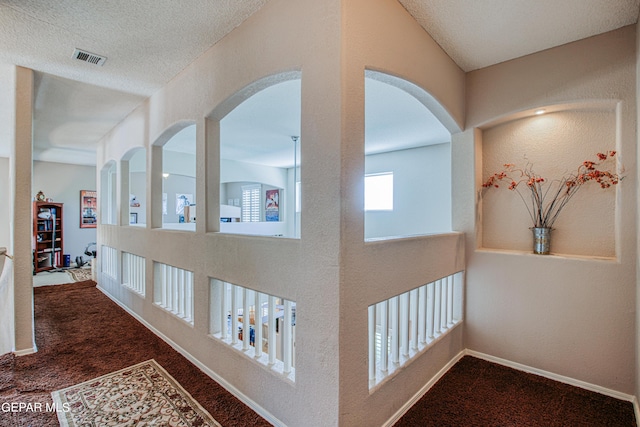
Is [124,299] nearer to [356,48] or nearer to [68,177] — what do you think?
[356,48]

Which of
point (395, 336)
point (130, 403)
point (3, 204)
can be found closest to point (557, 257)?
point (395, 336)

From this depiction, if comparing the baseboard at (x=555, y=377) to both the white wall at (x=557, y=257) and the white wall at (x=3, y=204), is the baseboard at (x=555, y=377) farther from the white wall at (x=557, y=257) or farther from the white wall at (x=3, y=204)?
the white wall at (x=3, y=204)

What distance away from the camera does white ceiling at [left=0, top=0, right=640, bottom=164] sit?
2004mm

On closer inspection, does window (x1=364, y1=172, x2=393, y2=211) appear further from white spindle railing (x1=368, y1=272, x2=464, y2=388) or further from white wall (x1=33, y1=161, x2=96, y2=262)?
white wall (x1=33, y1=161, x2=96, y2=262)

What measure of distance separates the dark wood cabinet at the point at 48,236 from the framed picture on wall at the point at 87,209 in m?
0.51

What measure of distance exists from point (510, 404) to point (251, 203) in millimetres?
8215

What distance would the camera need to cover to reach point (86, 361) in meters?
2.64

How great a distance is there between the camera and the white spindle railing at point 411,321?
1.90 m

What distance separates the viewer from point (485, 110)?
2.74m

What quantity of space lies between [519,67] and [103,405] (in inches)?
162

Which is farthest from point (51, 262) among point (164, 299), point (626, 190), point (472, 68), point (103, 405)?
point (626, 190)

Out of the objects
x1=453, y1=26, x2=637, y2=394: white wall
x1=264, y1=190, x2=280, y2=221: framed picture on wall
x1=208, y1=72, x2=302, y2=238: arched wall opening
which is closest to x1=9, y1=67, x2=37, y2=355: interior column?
x1=208, y1=72, x2=302, y2=238: arched wall opening

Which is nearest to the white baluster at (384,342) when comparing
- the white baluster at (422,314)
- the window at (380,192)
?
the white baluster at (422,314)

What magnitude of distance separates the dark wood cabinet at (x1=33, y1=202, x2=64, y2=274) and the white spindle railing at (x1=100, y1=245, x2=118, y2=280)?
2930 mm
